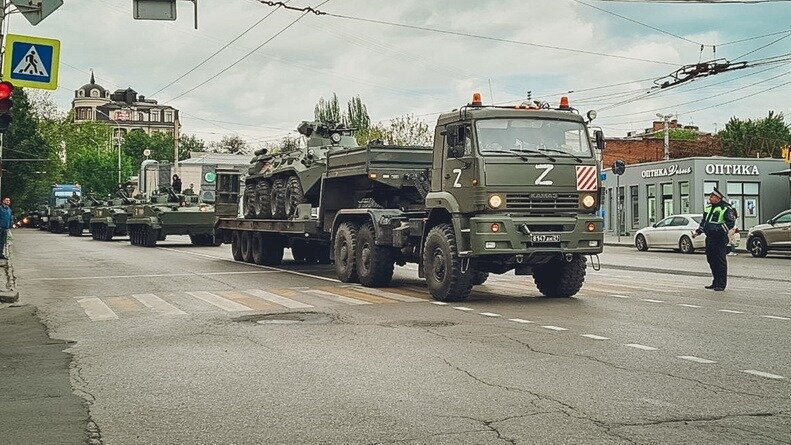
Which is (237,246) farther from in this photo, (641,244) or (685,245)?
(641,244)

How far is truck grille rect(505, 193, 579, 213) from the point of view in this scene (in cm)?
1328

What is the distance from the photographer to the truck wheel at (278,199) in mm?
20828

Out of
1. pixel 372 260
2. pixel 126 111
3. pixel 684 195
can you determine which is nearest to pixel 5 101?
pixel 372 260

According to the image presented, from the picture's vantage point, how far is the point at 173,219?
35.5 metres

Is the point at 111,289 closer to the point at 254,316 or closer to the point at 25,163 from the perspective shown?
the point at 254,316

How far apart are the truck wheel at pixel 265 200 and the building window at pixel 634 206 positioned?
35458 millimetres

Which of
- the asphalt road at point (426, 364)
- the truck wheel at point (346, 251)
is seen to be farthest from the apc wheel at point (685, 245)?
the truck wheel at point (346, 251)

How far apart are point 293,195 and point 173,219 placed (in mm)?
16611

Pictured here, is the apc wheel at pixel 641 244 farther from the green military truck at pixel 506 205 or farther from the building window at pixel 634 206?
the green military truck at pixel 506 205

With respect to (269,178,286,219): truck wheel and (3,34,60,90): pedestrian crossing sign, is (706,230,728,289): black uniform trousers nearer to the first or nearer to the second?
(269,178,286,219): truck wheel

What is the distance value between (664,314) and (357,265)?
6298 millimetres

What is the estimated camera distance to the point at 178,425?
20.4 ft

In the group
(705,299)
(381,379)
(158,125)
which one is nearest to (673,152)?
(705,299)

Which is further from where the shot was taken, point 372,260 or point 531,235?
point 372,260
